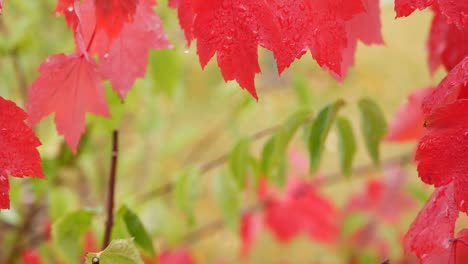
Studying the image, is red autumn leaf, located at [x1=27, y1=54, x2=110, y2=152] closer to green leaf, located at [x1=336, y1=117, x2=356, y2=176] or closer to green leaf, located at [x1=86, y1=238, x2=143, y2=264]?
green leaf, located at [x1=86, y1=238, x2=143, y2=264]

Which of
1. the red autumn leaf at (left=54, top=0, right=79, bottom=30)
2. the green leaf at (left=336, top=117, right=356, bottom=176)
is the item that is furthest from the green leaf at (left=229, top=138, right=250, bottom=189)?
the red autumn leaf at (left=54, top=0, right=79, bottom=30)

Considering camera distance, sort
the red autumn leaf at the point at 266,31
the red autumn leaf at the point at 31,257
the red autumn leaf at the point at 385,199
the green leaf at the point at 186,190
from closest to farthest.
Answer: the red autumn leaf at the point at 266,31 < the green leaf at the point at 186,190 < the red autumn leaf at the point at 31,257 < the red autumn leaf at the point at 385,199

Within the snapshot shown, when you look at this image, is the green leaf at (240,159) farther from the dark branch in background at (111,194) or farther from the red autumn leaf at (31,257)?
the red autumn leaf at (31,257)

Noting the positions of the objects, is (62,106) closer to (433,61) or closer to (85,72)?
(85,72)

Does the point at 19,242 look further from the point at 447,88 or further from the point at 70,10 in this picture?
the point at 447,88

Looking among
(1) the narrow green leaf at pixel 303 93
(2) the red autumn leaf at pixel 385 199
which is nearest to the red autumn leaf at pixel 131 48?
(1) the narrow green leaf at pixel 303 93

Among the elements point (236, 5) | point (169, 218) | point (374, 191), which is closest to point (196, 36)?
point (236, 5)
